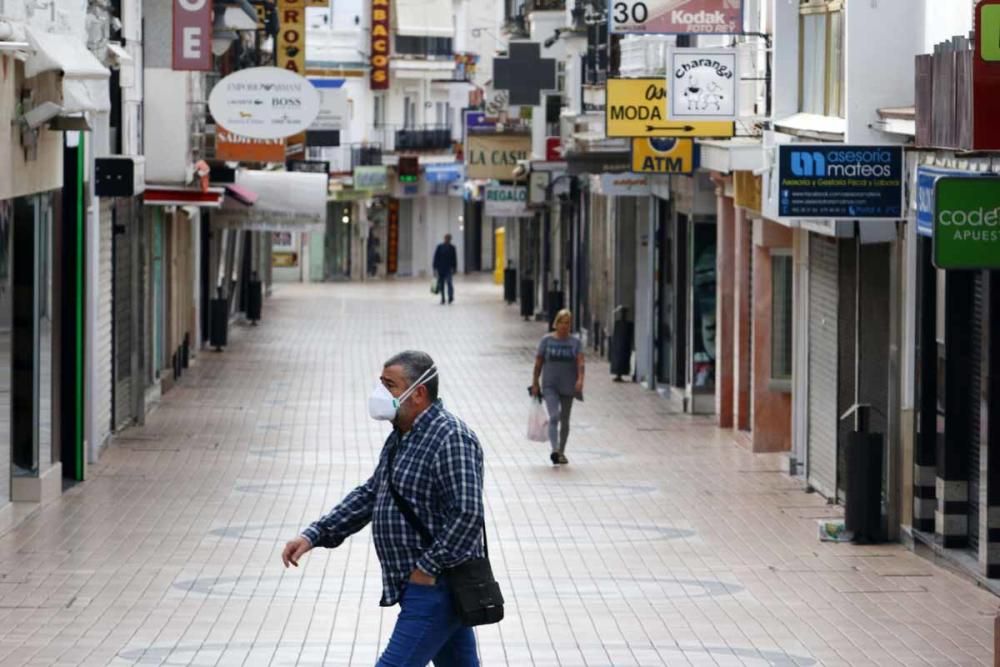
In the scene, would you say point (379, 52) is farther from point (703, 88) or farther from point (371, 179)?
point (703, 88)

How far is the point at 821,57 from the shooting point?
69.2ft

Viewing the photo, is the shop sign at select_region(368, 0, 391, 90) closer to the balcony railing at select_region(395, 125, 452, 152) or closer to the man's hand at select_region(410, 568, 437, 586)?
the balcony railing at select_region(395, 125, 452, 152)

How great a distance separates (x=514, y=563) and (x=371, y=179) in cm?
6200

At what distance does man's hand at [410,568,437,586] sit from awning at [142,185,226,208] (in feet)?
62.5

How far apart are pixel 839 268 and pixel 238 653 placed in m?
8.87

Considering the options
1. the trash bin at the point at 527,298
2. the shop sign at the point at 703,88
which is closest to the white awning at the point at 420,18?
the trash bin at the point at 527,298

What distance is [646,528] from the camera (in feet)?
60.0

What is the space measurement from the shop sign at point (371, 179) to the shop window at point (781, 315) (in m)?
52.8

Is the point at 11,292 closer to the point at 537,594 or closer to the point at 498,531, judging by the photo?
the point at 498,531

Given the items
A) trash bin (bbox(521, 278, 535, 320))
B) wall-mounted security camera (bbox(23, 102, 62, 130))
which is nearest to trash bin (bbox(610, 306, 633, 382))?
trash bin (bbox(521, 278, 535, 320))

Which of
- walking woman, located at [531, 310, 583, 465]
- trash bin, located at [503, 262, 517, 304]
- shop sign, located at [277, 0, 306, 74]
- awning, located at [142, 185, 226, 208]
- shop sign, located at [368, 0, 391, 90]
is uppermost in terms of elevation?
shop sign, located at [368, 0, 391, 90]

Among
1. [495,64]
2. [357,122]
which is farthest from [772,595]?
[357,122]

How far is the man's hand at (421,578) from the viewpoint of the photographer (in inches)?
348

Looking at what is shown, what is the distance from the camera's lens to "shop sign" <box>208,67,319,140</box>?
27625mm
